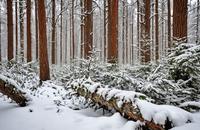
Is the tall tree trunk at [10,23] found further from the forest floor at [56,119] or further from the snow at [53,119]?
the snow at [53,119]

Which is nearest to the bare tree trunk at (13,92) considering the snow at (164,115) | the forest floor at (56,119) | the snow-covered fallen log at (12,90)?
the snow-covered fallen log at (12,90)

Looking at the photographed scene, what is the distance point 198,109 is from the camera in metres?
5.66

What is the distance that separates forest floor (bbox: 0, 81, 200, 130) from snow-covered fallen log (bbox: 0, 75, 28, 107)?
23cm

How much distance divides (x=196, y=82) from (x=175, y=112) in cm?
238

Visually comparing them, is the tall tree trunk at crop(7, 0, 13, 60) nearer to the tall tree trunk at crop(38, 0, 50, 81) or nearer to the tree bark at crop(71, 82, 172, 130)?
the tall tree trunk at crop(38, 0, 50, 81)

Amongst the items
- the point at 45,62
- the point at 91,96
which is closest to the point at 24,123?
the point at 91,96

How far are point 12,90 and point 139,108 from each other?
398 centimetres

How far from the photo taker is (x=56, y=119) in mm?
6219

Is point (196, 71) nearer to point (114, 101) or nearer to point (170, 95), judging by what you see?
point (170, 95)

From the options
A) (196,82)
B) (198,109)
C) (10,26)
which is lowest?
(198,109)

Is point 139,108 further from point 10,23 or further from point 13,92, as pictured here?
point 10,23

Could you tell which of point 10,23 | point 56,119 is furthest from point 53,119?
point 10,23

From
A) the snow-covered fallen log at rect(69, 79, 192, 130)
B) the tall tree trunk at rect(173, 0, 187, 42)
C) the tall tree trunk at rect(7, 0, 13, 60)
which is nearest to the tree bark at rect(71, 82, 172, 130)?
the snow-covered fallen log at rect(69, 79, 192, 130)

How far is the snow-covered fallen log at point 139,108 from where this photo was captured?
4.27 metres
